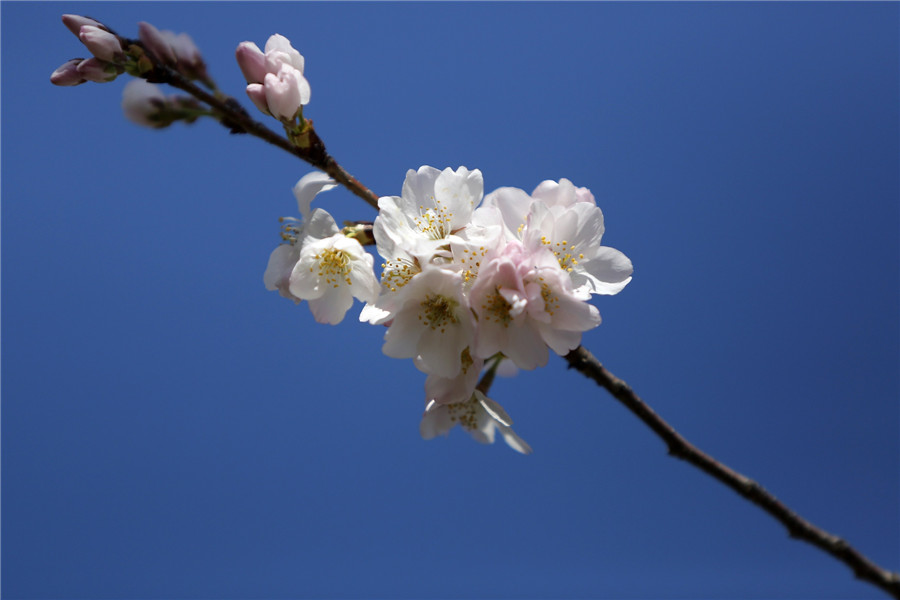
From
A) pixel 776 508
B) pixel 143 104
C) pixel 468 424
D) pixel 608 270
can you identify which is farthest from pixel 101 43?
pixel 776 508

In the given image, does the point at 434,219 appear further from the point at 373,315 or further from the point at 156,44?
the point at 156,44

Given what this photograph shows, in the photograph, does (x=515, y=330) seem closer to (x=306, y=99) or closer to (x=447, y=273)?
(x=447, y=273)

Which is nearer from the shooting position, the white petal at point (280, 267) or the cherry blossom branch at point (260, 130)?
the cherry blossom branch at point (260, 130)

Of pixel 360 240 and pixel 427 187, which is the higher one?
pixel 427 187

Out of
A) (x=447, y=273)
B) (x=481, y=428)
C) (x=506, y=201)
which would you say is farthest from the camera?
(x=481, y=428)

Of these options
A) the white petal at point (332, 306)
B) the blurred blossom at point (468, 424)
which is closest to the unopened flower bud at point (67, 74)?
the white petal at point (332, 306)

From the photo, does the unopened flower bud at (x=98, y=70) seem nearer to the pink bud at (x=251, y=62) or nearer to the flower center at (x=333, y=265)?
the pink bud at (x=251, y=62)

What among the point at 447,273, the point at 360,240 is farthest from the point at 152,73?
the point at 447,273
